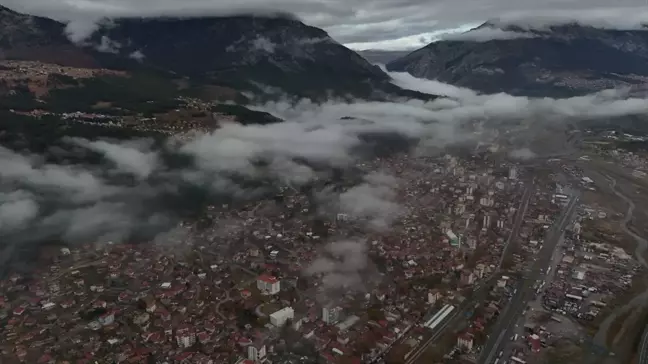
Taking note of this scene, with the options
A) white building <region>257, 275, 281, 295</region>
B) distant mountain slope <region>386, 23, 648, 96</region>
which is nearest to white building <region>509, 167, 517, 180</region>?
white building <region>257, 275, 281, 295</region>

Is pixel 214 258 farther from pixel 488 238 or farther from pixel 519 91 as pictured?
pixel 519 91

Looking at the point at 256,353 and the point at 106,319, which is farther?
the point at 106,319

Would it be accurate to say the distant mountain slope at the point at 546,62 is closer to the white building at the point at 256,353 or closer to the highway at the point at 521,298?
the highway at the point at 521,298

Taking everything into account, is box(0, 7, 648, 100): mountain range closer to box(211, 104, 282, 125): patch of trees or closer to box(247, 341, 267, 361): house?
box(211, 104, 282, 125): patch of trees

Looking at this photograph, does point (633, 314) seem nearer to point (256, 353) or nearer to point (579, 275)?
point (579, 275)

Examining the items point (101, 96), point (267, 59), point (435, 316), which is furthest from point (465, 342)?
point (267, 59)

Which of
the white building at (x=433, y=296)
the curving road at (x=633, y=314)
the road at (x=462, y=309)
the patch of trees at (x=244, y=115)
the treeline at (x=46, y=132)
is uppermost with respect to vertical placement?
the treeline at (x=46, y=132)

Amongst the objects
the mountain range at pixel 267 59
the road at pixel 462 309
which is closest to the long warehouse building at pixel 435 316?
the road at pixel 462 309
